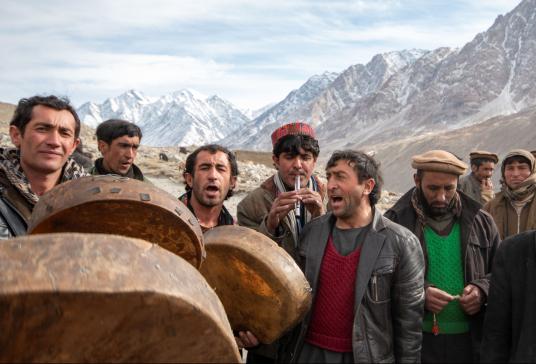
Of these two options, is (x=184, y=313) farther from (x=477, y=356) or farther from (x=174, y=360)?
(x=477, y=356)

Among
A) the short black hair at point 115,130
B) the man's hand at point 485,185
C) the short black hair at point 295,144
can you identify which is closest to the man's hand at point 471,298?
the short black hair at point 295,144

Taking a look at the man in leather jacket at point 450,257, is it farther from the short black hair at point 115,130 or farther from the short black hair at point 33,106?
the short black hair at point 115,130

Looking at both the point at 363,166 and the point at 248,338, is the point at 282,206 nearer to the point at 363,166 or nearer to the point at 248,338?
the point at 363,166

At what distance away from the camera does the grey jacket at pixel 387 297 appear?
2502 millimetres

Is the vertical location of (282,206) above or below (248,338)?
above

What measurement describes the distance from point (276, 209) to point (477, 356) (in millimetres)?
1465

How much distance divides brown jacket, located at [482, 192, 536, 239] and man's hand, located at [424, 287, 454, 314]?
2.33 metres

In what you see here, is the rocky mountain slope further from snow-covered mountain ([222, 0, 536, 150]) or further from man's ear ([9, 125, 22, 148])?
man's ear ([9, 125, 22, 148])

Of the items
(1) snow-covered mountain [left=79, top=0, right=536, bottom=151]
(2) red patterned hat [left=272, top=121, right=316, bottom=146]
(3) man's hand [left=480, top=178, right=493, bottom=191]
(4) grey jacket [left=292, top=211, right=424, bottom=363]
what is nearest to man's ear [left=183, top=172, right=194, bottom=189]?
(2) red patterned hat [left=272, top=121, right=316, bottom=146]

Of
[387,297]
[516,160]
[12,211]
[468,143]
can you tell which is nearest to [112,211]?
[12,211]

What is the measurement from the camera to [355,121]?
16700cm

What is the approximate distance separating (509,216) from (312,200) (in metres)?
3.09

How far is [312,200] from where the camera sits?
283cm

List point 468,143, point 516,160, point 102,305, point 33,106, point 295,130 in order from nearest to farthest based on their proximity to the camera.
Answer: point 102,305 → point 33,106 → point 295,130 → point 516,160 → point 468,143
